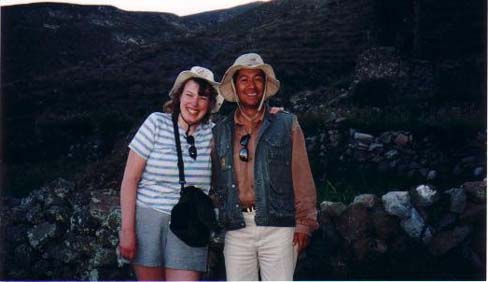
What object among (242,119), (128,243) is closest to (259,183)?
(242,119)

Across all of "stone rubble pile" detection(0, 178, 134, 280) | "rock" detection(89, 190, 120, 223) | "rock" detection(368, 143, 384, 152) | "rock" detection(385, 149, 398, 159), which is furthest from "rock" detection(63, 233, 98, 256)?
"rock" detection(368, 143, 384, 152)

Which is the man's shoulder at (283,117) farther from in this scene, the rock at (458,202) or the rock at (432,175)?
the rock at (432,175)

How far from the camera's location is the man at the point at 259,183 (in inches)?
138

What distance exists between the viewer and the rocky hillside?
17.8 feet

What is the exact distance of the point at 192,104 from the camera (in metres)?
3.46

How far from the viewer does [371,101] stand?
11.2m

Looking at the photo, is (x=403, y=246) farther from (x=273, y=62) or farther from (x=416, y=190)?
(x=273, y=62)

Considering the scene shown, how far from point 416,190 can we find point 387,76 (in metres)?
7.45

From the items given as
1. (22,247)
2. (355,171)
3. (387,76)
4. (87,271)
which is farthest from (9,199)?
(387,76)

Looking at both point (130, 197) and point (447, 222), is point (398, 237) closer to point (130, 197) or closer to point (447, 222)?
point (447, 222)

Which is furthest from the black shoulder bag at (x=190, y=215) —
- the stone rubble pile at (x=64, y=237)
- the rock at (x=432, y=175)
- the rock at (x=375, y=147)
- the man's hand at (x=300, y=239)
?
the rock at (x=375, y=147)

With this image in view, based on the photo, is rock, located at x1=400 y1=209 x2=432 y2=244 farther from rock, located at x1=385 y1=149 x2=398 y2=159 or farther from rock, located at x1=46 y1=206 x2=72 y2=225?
rock, located at x1=385 y1=149 x2=398 y2=159

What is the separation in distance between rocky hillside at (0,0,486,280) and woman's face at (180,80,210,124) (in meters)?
2.03

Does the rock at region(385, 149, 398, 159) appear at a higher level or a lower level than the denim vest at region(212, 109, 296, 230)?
lower
